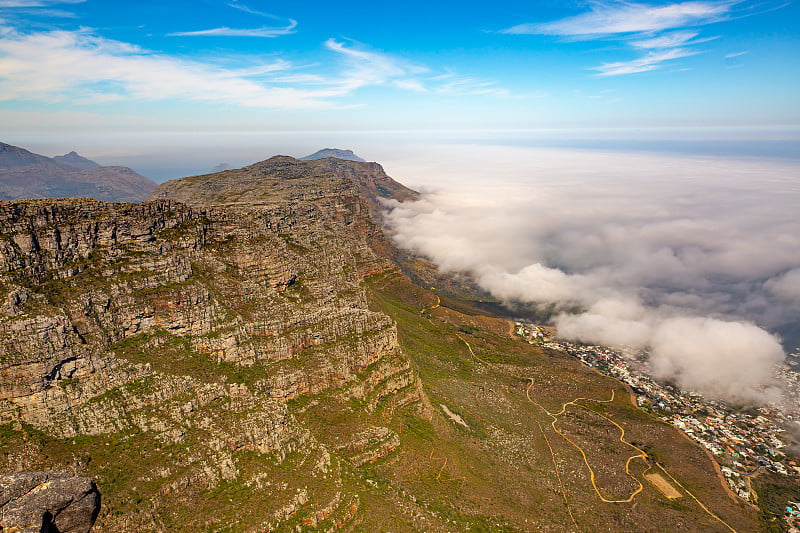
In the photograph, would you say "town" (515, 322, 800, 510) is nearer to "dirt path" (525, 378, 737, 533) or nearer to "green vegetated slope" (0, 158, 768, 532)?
"green vegetated slope" (0, 158, 768, 532)

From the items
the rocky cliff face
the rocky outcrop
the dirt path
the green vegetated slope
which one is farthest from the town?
the rocky outcrop

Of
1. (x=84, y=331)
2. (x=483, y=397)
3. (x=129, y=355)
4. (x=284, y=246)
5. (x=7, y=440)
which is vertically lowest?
(x=483, y=397)

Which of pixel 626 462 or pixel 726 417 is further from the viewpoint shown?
pixel 726 417

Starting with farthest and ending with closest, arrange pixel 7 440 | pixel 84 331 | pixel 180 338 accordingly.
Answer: pixel 180 338, pixel 84 331, pixel 7 440

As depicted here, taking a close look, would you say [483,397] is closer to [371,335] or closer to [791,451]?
[371,335]

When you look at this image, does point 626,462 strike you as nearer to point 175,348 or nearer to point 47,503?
point 175,348

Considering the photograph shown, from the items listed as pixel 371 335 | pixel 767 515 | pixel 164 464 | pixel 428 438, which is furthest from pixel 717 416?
pixel 164 464

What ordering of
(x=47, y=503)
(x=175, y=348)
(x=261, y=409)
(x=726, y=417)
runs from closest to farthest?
1. (x=47, y=503)
2. (x=261, y=409)
3. (x=175, y=348)
4. (x=726, y=417)

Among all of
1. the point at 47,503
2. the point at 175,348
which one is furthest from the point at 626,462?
the point at 47,503
